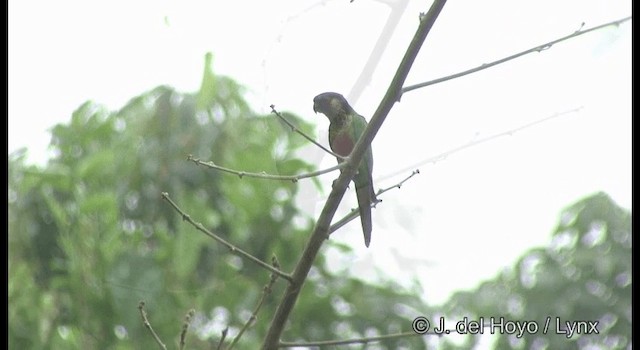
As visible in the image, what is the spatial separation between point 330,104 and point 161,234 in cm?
143

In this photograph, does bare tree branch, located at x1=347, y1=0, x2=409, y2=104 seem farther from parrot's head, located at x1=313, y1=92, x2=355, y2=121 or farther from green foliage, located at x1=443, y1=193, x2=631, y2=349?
green foliage, located at x1=443, y1=193, x2=631, y2=349

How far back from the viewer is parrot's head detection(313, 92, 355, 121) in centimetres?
77

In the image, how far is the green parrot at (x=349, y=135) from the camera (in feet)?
2.53

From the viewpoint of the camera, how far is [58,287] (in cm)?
215

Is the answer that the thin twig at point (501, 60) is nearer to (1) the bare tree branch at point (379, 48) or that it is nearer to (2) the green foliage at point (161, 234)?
(1) the bare tree branch at point (379, 48)

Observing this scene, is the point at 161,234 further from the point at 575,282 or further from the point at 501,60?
the point at 501,60

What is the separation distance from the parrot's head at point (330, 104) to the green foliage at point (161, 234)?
1.14 metres

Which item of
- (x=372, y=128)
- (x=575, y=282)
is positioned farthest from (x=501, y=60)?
(x=575, y=282)

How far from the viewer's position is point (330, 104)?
768mm

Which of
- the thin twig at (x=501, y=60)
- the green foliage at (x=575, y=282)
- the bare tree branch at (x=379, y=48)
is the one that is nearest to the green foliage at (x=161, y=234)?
the green foliage at (x=575, y=282)

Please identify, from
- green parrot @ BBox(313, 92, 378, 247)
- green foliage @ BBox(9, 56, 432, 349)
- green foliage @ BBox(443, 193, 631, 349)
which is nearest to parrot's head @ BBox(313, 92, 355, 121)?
green parrot @ BBox(313, 92, 378, 247)

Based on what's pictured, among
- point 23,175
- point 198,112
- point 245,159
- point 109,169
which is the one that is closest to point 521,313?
point 245,159

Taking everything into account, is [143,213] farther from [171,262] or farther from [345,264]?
[345,264]

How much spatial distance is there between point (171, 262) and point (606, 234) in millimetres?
1022
